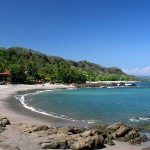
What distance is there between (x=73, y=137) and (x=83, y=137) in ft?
2.98

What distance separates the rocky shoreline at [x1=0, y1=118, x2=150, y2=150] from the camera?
2516 cm

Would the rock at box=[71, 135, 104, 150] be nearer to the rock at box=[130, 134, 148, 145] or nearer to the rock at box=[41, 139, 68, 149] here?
the rock at box=[41, 139, 68, 149]

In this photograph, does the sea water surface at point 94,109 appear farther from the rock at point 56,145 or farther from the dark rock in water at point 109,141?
the rock at point 56,145

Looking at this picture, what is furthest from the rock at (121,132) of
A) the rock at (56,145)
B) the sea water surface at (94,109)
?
the sea water surface at (94,109)

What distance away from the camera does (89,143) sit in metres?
24.8

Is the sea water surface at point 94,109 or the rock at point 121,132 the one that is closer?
the rock at point 121,132

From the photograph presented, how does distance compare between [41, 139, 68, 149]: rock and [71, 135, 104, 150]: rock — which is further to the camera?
[41, 139, 68, 149]: rock

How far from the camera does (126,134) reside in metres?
30.0

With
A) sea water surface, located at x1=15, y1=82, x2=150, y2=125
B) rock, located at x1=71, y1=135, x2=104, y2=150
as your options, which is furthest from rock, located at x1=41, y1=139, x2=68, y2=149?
→ sea water surface, located at x1=15, y1=82, x2=150, y2=125

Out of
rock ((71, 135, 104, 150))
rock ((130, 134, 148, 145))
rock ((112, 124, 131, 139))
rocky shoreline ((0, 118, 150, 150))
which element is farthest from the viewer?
rock ((112, 124, 131, 139))

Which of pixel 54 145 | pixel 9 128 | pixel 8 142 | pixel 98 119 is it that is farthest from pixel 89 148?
pixel 98 119

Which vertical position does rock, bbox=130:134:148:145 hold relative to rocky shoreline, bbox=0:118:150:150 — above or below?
below

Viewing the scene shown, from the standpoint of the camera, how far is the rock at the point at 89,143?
2448 centimetres

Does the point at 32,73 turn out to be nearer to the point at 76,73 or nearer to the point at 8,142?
the point at 76,73
